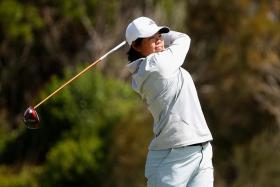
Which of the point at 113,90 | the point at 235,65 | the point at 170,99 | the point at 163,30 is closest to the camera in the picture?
the point at 170,99

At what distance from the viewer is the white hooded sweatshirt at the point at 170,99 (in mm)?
5461

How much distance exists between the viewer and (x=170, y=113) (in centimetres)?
550

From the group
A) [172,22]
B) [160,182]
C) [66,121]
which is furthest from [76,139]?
[160,182]

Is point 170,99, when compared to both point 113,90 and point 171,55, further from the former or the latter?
point 113,90

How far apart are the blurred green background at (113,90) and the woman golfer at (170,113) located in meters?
9.60

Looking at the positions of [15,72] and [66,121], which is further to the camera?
Answer: [15,72]

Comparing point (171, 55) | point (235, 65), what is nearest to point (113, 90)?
point (235, 65)

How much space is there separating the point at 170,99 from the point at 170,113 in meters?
0.08

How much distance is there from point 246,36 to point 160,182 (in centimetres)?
1753

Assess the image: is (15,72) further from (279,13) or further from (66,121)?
(279,13)

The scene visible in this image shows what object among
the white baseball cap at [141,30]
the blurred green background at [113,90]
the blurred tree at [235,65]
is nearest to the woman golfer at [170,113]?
the white baseball cap at [141,30]

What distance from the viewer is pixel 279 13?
2333 centimetres

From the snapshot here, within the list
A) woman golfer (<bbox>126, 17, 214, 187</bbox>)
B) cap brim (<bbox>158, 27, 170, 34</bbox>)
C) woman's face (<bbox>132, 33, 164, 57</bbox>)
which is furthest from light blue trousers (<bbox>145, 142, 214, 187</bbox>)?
cap brim (<bbox>158, 27, 170, 34</bbox>)

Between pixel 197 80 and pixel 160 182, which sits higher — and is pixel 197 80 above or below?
below
